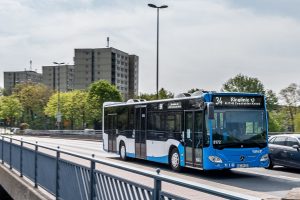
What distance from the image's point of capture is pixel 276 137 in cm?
1861

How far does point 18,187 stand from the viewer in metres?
11.4

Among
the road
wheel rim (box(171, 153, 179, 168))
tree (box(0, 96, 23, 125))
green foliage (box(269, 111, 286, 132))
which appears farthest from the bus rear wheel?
tree (box(0, 96, 23, 125))

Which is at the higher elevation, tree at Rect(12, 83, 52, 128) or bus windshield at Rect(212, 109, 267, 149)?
tree at Rect(12, 83, 52, 128)

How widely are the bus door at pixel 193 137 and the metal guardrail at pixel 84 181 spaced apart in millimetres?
5659

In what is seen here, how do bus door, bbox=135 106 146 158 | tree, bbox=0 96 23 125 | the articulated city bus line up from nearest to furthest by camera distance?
the articulated city bus < bus door, bbox=135 106 146 158 < tree, bbox=0 96 23 125

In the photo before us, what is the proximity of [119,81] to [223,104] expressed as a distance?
510ft

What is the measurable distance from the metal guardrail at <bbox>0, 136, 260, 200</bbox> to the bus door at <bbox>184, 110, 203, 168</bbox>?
5.66 meters

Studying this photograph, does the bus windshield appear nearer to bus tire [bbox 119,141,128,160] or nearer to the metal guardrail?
the metal guardrail

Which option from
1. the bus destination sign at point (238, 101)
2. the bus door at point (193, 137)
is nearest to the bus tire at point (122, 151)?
the bus door at point (193, 137)

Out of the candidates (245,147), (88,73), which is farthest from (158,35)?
(88,73)

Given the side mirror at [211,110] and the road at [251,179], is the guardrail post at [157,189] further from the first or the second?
the side mirror at [211,110]

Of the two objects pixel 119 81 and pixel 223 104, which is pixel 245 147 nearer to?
pixel 223 104

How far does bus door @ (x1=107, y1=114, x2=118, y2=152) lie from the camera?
76.6 feet

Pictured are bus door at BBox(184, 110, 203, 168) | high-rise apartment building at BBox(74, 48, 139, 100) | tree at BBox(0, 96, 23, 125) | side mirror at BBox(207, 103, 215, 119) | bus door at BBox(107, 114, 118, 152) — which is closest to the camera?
side mirror at BBox(207, 103, 215, 119)
